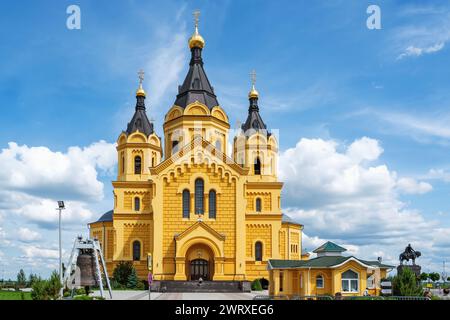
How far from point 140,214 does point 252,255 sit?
11.0 m

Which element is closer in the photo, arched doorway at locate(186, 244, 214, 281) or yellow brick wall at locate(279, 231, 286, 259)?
arched doorway at locate(186, 244, 214, 281)

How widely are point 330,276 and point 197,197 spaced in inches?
676

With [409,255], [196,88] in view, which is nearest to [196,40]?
[196,88]

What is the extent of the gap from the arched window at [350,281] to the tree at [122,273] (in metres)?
21.2

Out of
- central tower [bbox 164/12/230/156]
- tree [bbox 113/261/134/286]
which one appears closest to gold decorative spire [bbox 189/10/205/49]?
central tower [bbox 164/12/230/156]

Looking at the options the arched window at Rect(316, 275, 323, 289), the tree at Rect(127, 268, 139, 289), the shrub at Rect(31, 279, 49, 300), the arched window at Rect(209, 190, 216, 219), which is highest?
the arched window at Rect(209, 190, 216, 219)

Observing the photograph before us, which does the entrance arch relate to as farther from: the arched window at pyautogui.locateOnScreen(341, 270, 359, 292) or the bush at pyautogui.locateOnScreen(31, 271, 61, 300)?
the bush at pyautogui.locateOnScreen(31, 271, 61, 300)

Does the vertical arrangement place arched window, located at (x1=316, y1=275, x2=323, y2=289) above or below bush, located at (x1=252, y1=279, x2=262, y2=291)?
above

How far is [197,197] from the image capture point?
4741 cm

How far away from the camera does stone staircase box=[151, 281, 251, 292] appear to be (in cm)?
4309

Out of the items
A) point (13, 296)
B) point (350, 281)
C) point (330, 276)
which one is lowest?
point (13, 296)

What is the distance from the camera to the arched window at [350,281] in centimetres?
3290

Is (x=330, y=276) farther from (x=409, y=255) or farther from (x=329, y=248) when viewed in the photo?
(x=409, y=255)

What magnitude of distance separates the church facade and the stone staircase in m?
0.99
